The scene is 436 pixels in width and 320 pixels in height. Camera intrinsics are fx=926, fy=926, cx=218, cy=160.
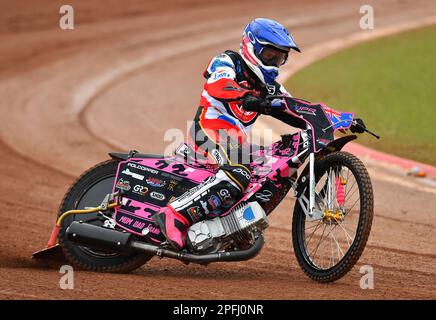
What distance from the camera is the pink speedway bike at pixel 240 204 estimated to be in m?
6.97

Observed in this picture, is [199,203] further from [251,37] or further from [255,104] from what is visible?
[251,37]

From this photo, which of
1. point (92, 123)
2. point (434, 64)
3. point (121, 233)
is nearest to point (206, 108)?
point (121, 233)

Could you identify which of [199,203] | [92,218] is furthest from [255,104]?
[92,218]

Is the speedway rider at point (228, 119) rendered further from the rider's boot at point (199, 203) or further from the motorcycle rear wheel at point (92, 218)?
the motorcycle rear wheel at point (92, 218)

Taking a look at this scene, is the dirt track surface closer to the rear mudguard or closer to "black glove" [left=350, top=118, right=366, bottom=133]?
the rear mudguard

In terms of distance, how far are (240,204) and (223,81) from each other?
0.96 metres

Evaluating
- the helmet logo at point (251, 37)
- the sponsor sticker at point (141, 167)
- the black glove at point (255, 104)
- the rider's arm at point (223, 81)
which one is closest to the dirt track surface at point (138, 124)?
the sponsor sticker at point (141, 167)

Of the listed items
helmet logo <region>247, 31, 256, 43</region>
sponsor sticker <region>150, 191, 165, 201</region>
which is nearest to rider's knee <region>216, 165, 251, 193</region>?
sponsor sticker <region>150, 191, 165, 201</region>

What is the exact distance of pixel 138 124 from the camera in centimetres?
1422

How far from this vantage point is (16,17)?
21.5 metres

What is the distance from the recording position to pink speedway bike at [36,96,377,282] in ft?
22.9

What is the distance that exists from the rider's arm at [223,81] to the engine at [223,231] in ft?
2.80

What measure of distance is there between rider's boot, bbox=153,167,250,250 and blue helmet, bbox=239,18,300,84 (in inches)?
32.9
